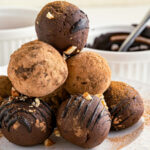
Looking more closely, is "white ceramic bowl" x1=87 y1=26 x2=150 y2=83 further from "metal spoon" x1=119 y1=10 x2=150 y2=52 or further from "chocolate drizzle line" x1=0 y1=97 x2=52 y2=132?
"chocolate drizzle line" x1=0 y1=97 x2=52 y2=132

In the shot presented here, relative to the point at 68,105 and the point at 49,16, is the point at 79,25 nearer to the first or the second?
the point at 49,16

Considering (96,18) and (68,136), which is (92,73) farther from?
(96,18)

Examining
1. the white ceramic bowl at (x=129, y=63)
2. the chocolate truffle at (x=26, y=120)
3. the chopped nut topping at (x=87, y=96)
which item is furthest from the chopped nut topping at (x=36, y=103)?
the white ceramic bowl at (x=129, y=63)

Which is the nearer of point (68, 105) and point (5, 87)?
point (68, 105)

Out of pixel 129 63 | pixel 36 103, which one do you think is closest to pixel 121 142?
pixel 36 103

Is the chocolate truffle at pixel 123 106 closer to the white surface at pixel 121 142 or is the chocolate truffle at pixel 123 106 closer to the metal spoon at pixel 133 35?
the white surface at pixel 121 142

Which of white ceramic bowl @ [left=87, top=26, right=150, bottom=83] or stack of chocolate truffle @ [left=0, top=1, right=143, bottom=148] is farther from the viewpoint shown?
white ceramic bowl @ [left=87, top=26, right=150, bottom=83]

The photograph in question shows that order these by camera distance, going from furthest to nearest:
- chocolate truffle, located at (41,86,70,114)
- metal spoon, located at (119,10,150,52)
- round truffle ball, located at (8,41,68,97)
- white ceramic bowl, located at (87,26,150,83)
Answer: metal spoon, located at (119,10,150,52) → white ceramic bowl, located at (87,26,150,83) → chocolate truffle, located at (41,86,70,114) → round truffle ball, located at (8,41,68,97)

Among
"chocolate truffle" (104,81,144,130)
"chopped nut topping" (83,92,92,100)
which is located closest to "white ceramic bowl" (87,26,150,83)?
"chocolate truffle" (104,81,144,130)
